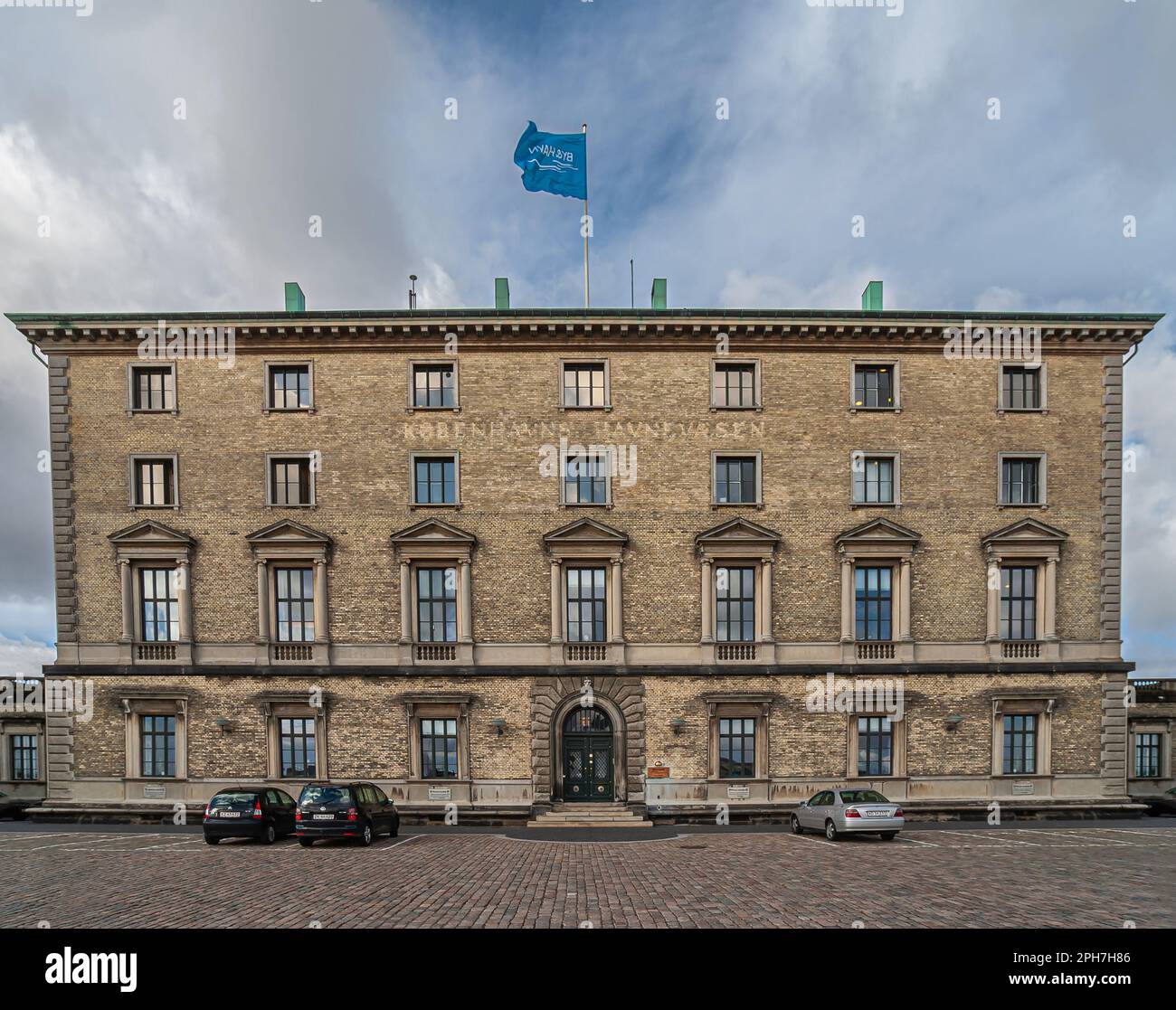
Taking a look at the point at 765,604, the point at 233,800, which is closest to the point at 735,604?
the point at 765,604

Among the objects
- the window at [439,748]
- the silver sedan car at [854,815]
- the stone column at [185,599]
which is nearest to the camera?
the silver sedan car at [854,815]

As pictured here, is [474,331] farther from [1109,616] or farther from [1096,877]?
[1109,616]

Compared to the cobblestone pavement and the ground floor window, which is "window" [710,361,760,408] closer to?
the cobblestone pavement

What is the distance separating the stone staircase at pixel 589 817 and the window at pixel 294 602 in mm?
10770

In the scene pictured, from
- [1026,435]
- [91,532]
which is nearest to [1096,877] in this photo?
[1026,435]

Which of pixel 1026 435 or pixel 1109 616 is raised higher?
pixel 1026 435

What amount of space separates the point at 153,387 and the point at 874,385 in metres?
27.6

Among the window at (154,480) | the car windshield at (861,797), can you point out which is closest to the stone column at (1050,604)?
the car windshield at (861,797)

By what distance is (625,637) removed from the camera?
75.7 ft

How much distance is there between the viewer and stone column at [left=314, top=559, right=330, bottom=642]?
23.1 meters

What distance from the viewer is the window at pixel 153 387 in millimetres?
24141

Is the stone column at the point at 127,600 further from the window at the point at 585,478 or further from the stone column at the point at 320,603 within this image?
the window at the point at 585,478

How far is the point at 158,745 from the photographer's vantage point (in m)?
23.3

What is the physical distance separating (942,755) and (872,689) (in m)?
3.52
